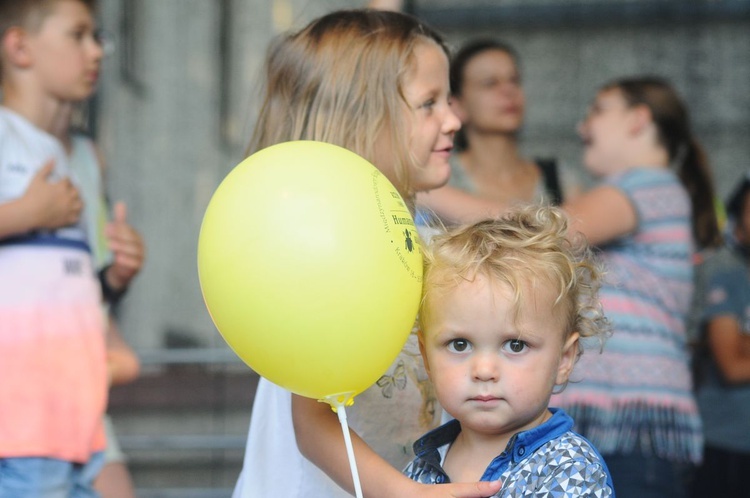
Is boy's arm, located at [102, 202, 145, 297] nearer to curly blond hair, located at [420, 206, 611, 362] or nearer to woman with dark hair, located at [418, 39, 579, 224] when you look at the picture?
woman with dark hair, located at [418, 39, 579, 224]

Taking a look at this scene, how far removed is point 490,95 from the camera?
3.36m

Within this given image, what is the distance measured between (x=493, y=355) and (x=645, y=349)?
1294mm

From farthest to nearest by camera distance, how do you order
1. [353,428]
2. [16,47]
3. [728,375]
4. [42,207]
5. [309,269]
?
1. [728,375]
2. [16,47]
3. [42,207]
4. [353,428]
5. [309,269]

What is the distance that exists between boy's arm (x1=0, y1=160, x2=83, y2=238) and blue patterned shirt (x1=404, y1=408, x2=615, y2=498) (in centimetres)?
129

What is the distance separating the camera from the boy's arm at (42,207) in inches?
99.1

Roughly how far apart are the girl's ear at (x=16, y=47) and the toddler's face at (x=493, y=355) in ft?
5.39

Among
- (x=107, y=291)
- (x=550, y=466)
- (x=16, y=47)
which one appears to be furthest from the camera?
(x=107, y=291)

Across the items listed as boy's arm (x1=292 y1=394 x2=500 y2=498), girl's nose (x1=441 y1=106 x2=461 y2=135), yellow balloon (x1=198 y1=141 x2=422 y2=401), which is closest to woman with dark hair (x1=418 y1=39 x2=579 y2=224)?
girl's nose (x1=441 y1=106 x2=461 y2=135)

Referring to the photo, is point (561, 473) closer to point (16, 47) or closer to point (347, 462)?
point (347, 462)

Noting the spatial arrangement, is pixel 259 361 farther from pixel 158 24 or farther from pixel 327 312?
pixel 158 24

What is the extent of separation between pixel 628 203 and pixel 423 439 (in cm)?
131

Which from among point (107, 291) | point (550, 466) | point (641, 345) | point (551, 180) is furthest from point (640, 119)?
point (550, 466)

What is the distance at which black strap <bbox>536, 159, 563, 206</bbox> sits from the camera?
329 cm

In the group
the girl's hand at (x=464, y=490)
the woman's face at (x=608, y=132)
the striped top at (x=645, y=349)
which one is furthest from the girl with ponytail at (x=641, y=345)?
the girl's hand at (x=464, y=490)
